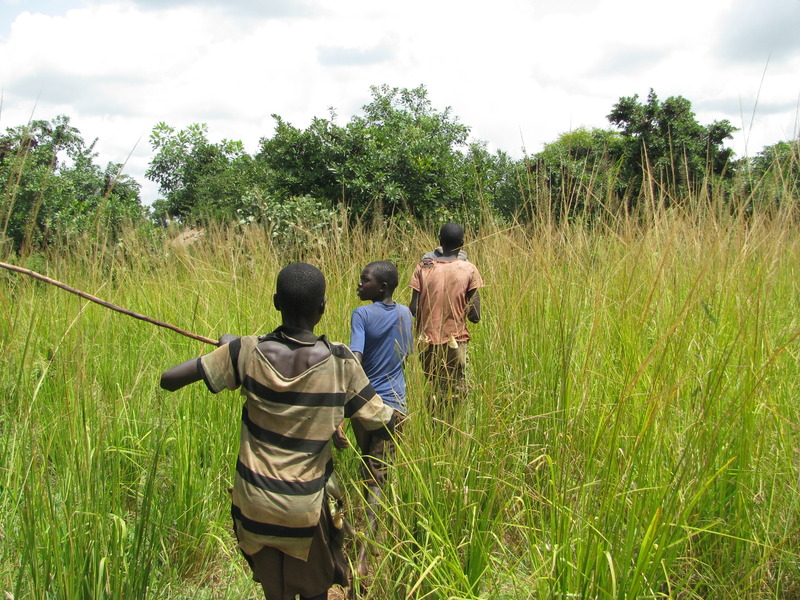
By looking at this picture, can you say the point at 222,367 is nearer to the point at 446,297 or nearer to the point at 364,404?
the point at 364,404

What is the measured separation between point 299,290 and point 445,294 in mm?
1963

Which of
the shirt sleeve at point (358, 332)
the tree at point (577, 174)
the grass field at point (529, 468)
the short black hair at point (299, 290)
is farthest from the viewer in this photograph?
the tree at point (577, 174)

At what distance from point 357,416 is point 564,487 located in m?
0.70

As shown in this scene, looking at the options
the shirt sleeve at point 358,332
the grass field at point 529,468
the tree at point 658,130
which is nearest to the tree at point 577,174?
the grass field at point 529,468

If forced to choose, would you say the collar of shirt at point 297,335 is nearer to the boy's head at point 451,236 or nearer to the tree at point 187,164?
the boy's head at point 451,236

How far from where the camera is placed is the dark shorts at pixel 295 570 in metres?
1.93

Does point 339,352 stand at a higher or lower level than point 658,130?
lower

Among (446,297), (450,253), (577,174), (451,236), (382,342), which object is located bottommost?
(382,342)

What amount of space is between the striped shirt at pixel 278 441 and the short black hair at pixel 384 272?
1.10 meters

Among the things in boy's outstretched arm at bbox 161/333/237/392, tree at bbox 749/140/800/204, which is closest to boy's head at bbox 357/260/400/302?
boy's outstretched arm at bbox 161/333/237/392

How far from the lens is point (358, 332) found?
9.41 feet

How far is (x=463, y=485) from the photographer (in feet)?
6.96

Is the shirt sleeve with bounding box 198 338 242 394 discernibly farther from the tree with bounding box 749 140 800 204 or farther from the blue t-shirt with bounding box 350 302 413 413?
the tree with bounding box 749 140 800 204

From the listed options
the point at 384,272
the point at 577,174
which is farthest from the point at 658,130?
the point at 384,272
